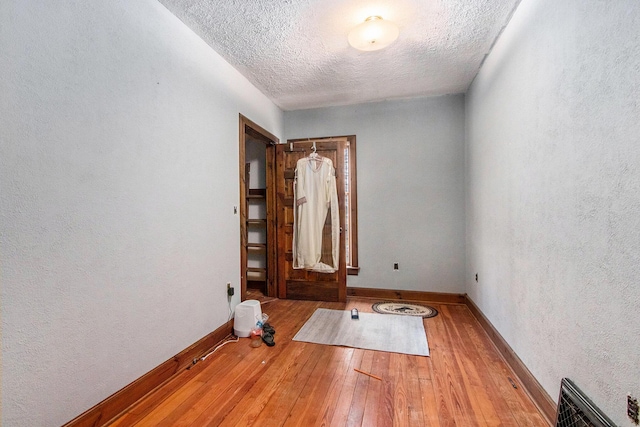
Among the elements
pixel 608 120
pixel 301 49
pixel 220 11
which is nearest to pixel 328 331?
pixel 608 120

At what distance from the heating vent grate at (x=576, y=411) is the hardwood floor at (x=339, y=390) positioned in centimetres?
22

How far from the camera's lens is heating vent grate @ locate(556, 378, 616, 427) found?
3.68 feet

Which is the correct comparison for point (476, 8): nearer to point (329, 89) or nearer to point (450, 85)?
point (450, 85)

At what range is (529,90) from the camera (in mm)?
1746

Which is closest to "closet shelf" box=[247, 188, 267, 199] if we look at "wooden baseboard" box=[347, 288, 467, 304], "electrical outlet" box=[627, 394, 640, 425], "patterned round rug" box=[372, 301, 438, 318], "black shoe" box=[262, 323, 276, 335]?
"wooden baseboard" box=[347, 288, 467, 304]

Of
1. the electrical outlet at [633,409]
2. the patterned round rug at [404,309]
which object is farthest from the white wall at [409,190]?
the electrical outlet at [633,409]

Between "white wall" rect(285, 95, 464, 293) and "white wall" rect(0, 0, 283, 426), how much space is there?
7.00 ft

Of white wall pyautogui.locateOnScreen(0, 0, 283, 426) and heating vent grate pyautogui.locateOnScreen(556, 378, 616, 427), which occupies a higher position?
white wall pyautogui.locateOnScreen(0, 0, 283, 426)

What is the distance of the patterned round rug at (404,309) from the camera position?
3178 mm

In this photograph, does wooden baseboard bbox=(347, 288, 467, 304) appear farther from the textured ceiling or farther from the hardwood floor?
the textured ceiling

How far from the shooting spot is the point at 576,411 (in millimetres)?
1257

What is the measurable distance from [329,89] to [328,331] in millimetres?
2692

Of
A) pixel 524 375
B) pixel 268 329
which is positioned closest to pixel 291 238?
pixel 268 329

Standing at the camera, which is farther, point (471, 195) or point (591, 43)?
point (471, 195)
